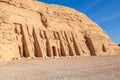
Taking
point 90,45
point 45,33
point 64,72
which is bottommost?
point 64,72

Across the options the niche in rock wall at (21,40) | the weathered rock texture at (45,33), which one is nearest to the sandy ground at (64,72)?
the weathered rock texture at (45,33)

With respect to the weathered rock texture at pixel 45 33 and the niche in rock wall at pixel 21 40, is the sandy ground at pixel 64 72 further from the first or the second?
the niche in rock wall at pixel 21 40

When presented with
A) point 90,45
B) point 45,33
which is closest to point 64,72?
point 45,33

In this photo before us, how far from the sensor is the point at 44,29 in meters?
27.1

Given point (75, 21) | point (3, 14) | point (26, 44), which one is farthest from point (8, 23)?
point (75, 21)

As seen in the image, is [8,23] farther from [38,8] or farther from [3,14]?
[38,8]

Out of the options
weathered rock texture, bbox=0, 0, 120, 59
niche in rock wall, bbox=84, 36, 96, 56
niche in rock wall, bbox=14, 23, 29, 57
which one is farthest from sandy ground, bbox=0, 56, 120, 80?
niche in rock wall, bbox=84, 36, 96, 56

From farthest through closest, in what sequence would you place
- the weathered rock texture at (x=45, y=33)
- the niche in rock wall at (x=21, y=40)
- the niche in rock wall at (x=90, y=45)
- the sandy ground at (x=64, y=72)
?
the niche in rock wall at (x=90, y=45) < the niche in rock wall at (x=21, y=40) < the weathered rock texture at (x=45, y=33) < the sandy ground at (x=64, y=72)

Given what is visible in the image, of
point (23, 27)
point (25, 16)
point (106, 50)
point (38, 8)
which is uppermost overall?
point (38, 8)

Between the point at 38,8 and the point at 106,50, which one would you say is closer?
the point at 38,8

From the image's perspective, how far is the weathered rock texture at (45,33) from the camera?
71.3 ft

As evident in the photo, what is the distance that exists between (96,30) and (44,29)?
15.4m

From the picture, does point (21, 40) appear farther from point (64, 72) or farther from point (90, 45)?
point (90, 45)

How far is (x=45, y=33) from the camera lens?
2675 centimetres
